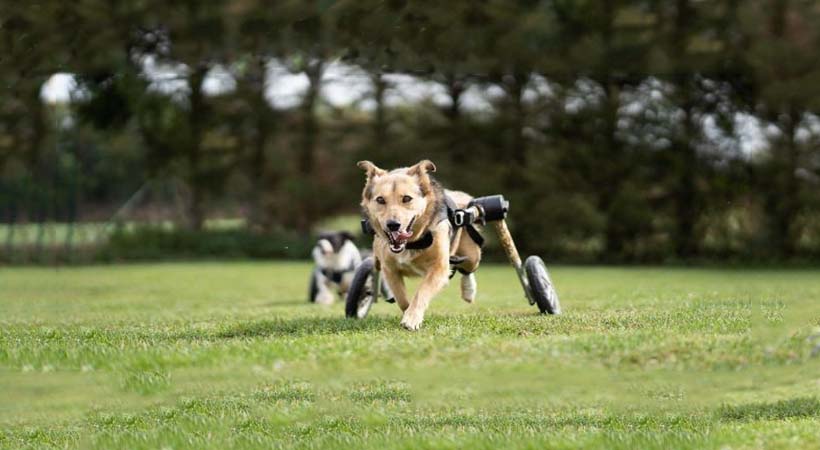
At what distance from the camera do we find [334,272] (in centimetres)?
1130

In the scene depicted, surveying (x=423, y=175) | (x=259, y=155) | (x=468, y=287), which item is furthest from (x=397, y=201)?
(x=259, y=155)

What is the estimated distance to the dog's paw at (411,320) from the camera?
629 centimetres

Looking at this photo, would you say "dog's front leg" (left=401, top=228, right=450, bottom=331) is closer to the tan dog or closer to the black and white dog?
the tan dog

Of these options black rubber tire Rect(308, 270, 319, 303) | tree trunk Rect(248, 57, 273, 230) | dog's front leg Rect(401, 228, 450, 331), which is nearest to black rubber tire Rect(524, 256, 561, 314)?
dog's front leg Rect(401, 228, 450, 331)

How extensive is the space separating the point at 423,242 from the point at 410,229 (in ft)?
0.89

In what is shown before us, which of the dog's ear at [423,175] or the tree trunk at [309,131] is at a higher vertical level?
the tree trunk at [309,131]

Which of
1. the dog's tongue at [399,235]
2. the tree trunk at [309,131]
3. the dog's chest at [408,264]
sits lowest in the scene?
the dog's chest at [408,264]

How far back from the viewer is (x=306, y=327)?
22.0 ft

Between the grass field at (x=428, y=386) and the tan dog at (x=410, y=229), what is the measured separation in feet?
0.89

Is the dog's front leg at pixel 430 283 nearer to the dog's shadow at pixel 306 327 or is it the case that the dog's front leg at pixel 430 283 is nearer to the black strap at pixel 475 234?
the dog's shadow at pixel 306 327

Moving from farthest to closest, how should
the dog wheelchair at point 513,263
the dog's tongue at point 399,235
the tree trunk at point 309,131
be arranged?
the tree trunk at point 309,131 < the dog wheelchair at point 513,263 < the dog's tongue at point 399,235

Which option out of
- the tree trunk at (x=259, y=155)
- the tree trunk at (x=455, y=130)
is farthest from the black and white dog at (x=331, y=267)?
the tree trunk at (x=259, y=155)

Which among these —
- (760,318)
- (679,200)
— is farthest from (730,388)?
(679,200)

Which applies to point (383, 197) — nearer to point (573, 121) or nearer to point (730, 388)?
point (730, 388)
